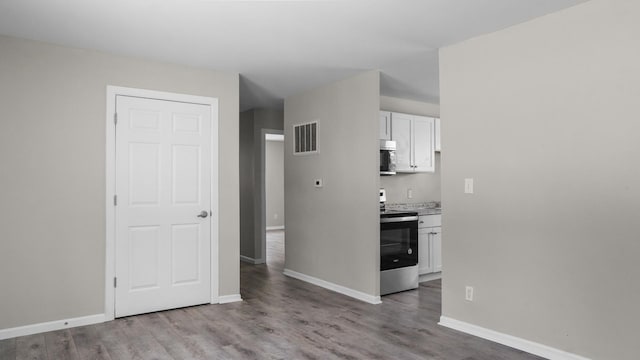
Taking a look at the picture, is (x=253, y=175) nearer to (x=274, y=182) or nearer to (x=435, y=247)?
(x=435, y=247)

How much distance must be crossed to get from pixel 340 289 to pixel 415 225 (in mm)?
1154

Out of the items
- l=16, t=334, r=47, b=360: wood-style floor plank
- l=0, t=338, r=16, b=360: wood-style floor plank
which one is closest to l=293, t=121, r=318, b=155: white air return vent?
l=16, t=334, r=47, b=360: wood-style floor plank

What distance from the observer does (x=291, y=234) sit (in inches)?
226

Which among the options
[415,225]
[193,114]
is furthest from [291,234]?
[193,114]

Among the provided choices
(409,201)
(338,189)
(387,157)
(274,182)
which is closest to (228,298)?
(338,189)

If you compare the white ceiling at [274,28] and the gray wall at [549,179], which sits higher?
the white ceiling at [274,28]

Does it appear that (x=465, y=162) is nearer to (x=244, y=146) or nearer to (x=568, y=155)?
(x=568, y=155)

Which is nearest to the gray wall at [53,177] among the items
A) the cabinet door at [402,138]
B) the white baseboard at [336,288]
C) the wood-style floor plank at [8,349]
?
the wood-style floor plank at [8,349]

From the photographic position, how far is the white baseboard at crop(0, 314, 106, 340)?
11.3ft

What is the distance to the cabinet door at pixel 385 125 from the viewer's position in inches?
206

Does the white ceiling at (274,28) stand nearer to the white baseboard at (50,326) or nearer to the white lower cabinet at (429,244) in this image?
the white lower cabinet at (429,244)

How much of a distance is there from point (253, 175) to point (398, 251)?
9.37 feet

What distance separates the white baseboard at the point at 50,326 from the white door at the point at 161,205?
201 millimetres

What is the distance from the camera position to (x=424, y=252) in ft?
17.5
